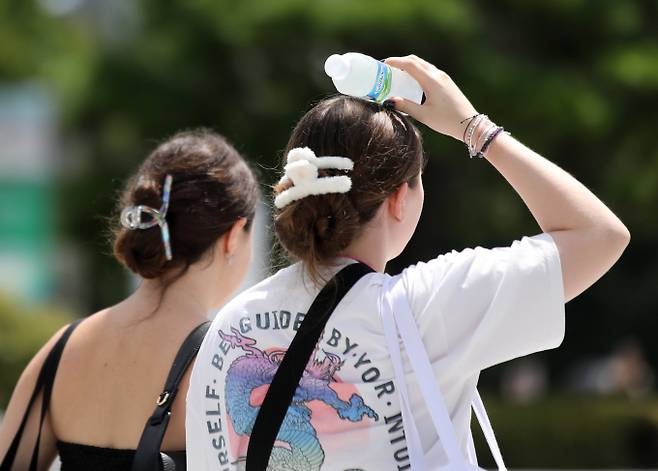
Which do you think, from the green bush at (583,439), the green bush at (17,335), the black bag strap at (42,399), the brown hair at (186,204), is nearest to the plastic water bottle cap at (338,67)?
the brown hair at (186,204)

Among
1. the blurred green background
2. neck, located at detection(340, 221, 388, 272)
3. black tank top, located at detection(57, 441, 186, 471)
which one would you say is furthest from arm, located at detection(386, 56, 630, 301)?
the blurred green background

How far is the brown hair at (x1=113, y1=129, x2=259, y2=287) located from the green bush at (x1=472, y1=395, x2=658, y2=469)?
7.45 metres

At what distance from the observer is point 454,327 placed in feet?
5.62

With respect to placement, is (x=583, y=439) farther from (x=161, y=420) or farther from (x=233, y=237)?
(x=161, y=420)

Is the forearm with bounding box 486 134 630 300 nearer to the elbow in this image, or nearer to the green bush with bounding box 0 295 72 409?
the elbow

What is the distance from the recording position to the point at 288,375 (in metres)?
1.77

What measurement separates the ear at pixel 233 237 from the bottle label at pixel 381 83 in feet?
2.63

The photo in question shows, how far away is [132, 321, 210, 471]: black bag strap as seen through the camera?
7.43ft

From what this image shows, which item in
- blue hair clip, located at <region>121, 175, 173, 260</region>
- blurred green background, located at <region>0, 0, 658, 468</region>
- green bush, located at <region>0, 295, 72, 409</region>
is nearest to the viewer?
blue hair clip, located at <region>121, 175, 173, 260</region>

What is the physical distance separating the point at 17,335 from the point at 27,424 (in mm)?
7253

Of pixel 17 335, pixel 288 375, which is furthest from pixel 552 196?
pixel 17 335

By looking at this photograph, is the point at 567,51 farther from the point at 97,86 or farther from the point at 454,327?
the point at 454,327

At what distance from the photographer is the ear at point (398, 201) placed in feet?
6.09

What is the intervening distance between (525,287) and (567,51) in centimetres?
1108
